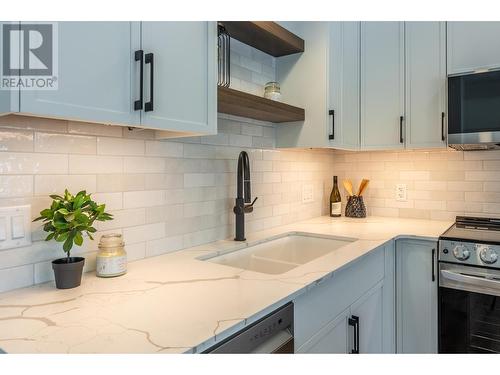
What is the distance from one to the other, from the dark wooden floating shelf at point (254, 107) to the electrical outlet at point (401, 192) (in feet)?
Result: 3.44

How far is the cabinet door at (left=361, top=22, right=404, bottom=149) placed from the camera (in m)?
2.32

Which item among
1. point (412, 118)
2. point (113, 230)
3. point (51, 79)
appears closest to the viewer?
point (51, 79)

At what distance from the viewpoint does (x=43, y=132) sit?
44.4 inches

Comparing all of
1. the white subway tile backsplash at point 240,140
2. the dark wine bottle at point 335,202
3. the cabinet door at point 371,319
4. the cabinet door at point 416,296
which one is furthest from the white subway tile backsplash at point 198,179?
the dark wine bottle at point 335,202

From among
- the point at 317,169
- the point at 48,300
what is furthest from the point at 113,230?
the point at 317,169

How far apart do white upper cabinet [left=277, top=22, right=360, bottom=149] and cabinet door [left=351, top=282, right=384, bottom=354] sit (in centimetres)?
87

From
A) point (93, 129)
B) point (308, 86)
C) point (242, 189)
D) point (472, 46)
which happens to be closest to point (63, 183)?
point (93, 129)

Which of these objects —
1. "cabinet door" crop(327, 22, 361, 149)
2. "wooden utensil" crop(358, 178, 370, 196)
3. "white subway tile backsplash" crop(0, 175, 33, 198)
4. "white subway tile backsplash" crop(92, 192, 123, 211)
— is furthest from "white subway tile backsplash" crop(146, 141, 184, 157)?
"wooden utensil" crop(358, 178, 370, 196)

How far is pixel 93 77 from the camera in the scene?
967 mm

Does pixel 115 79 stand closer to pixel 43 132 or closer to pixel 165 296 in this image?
pixel 43 132

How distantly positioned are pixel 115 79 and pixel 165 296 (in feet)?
2.10

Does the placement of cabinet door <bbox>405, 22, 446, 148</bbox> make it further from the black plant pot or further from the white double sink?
the black plant pot

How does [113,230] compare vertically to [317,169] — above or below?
below
